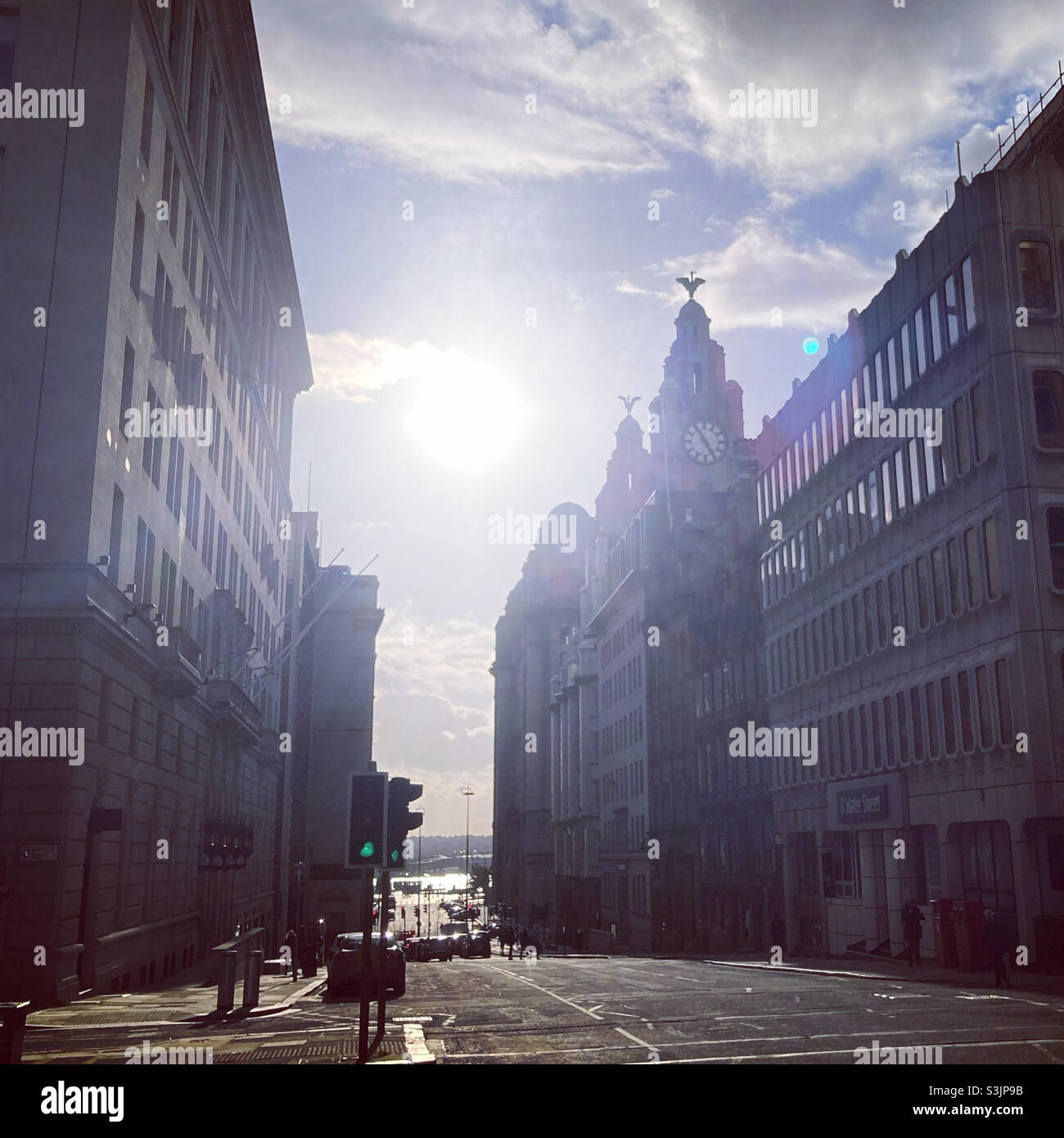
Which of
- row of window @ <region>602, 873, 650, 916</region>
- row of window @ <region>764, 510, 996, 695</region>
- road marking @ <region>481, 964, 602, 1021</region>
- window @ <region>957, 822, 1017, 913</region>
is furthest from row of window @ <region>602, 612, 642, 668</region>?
road marking @ <region>481, 964, 602, 1021</region>

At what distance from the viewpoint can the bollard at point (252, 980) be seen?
2267cm

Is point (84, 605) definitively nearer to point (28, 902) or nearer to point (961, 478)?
point (28, 902)

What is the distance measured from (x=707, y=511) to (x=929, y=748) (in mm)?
55274

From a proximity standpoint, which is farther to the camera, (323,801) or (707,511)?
(323,801)

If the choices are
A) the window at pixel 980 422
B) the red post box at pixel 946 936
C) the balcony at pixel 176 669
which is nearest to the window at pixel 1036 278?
the window at pixel 980 422

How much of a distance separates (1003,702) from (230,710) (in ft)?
82.4

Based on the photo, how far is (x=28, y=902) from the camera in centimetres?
2342

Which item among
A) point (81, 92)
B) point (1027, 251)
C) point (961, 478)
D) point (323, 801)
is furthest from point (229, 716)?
point (323, 801)

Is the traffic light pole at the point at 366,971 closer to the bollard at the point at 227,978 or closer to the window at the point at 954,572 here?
the bollard at the point at 227,978

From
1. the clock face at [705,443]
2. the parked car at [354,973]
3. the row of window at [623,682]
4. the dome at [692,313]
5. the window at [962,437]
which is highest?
the dome at [692,313]

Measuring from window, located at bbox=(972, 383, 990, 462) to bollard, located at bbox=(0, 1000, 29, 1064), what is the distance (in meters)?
31.7

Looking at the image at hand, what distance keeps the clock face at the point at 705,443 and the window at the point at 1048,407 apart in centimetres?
7379

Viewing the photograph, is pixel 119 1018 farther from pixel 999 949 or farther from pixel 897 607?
pixel 897 607

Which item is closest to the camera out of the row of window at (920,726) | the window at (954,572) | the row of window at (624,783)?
the row of window at (920,726)
